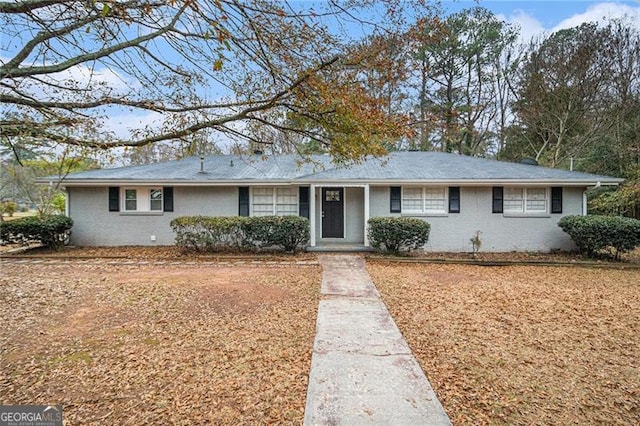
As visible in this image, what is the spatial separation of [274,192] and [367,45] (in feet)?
23.0

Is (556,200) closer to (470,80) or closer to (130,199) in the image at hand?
(470,80)

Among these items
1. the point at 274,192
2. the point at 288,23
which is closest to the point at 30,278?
the point at 274,192

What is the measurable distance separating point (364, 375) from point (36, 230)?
12.1 m

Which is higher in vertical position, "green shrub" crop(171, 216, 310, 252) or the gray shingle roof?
the gray shingle roof

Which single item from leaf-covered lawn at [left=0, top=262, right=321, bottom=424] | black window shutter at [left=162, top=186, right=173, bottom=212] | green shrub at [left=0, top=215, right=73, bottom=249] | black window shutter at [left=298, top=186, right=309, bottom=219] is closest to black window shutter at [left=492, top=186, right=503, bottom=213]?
black window shutter at [left=298, top=186, right=309, bottom=219]

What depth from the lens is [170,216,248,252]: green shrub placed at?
9.97 m

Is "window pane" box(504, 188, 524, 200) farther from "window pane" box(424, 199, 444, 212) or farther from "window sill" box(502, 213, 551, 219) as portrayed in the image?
"window pane" box(424, 199, 444, 212)

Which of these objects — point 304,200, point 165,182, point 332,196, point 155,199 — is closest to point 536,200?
point 332,196

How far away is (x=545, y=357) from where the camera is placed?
3.58 metres

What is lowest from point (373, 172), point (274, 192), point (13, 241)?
point (13, 241)

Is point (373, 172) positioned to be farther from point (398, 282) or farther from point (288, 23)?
point (288, 23)

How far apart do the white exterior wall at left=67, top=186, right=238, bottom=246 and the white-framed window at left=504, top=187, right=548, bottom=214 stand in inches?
365

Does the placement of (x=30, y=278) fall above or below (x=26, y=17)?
below

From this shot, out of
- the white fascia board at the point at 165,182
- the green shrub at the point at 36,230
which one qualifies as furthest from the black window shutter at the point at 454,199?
the green shrub at the point at 36,230
